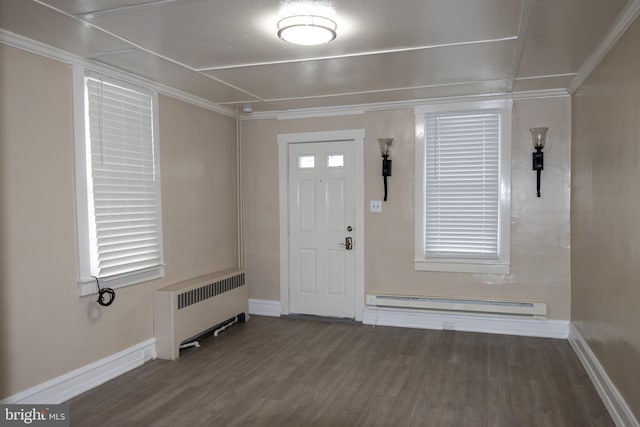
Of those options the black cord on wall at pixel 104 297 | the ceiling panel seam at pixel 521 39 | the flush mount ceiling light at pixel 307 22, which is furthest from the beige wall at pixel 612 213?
the black cord on wall at pixel 104 297

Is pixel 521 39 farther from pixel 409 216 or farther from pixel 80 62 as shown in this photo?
pixel 80 62

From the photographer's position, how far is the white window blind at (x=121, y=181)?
138 inches

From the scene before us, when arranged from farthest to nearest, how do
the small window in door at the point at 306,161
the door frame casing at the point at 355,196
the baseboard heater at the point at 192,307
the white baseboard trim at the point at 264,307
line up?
the white baseboard trim at the point at 264,307
the small window in door at the point at 306,161
the door frame casing at the point at 355,196
the baseboard heater at the point at 192,307

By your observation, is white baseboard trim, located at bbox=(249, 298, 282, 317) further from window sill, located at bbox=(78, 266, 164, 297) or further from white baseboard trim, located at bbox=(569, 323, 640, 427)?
white baseboard trim, located at bbox=(569, 323, 640, 427)

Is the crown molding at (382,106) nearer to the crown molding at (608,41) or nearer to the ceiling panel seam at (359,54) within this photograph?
the crown molding at (608,41)

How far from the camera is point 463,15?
266 cm

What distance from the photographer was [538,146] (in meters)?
4.42

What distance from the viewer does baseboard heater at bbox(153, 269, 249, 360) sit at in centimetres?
407

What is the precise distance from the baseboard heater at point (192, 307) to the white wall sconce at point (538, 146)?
3.19m

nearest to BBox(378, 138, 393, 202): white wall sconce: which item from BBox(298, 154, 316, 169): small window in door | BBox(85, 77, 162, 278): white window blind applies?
BBox(298, 154, 316, 169): small window in door

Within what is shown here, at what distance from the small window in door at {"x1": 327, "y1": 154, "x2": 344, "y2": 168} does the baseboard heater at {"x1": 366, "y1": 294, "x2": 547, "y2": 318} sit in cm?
146

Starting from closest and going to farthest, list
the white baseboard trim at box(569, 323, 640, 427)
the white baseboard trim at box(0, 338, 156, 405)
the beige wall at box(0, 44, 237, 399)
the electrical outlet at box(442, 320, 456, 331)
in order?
the white baseboard trim at box(569, 323, 640, 427), the beige wall at box(0, 44, 237, 399), the white baseboard trim at box(0, 338, 156, 405), the electrical outlet at box(442, 320, 456, 331)

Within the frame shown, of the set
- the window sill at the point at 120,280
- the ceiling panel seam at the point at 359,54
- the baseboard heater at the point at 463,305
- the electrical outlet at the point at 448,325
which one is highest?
the ceiling panel seam at the point at 359,54

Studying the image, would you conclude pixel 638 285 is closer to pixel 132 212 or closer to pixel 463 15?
pixel 463 15
